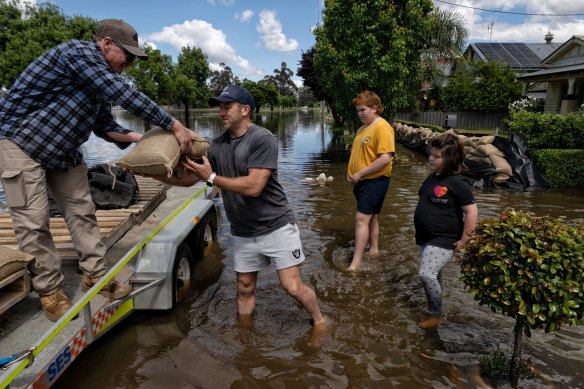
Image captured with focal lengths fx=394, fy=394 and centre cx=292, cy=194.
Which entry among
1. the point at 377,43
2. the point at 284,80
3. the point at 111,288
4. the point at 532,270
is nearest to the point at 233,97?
the point at 111,288

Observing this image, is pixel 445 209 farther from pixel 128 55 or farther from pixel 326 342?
pixel 128 55

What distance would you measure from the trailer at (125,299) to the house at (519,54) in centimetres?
3336

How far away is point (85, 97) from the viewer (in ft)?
9.55

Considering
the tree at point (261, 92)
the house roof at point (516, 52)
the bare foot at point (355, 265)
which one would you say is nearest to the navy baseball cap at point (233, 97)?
the bare foot at point (355, 265)

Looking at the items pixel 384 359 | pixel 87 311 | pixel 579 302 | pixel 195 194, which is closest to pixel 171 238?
pixel 87 311

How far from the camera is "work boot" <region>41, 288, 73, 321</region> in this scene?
2.69m

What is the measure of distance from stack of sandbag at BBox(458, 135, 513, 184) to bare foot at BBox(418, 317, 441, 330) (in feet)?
21.2

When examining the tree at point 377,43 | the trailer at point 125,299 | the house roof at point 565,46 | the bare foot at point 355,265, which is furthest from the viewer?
the house roof at point 565,46

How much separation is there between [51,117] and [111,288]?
135 cm

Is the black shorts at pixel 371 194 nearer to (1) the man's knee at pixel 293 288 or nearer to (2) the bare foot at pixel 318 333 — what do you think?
(2) the bare foot at pixel 318 333

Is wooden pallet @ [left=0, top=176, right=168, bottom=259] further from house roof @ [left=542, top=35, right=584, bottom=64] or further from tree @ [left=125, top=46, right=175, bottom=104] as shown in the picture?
tree @ [left=125, top=46, right=175, bottom=104]

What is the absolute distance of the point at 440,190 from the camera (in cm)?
337

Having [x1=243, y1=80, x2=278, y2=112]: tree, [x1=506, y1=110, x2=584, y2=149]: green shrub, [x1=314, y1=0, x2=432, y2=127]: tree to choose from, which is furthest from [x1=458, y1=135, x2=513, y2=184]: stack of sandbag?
[x1=243, y1=80, x2=278, y2=112]: tree

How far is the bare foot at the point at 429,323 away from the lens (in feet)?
12.0
